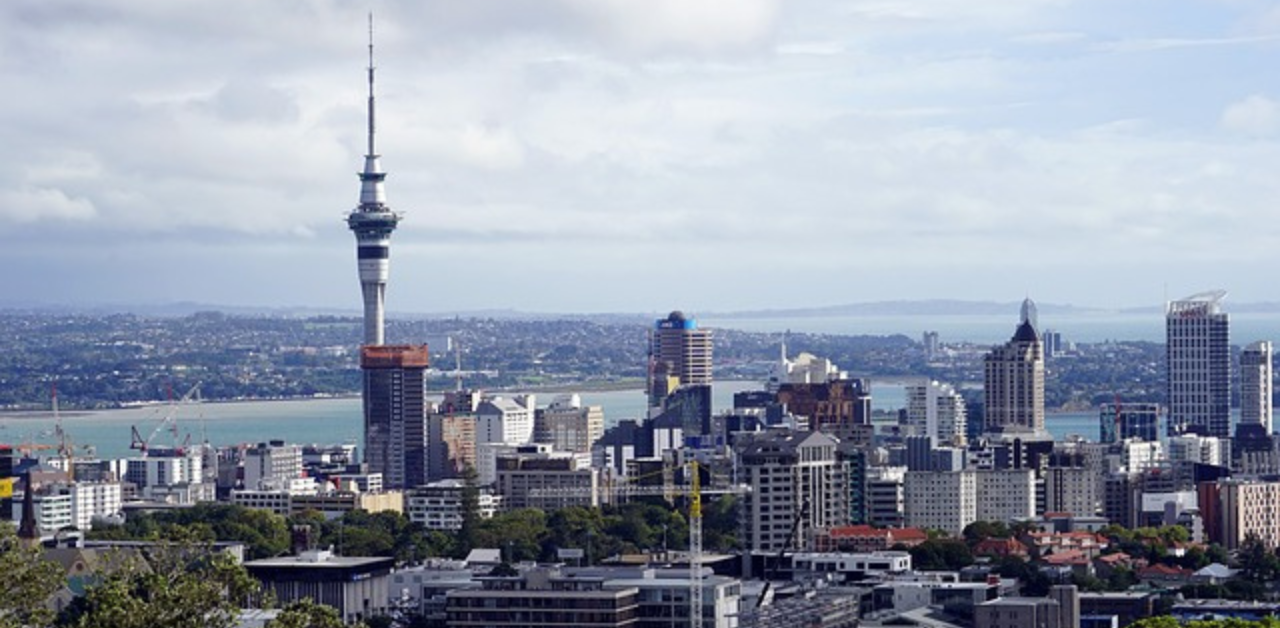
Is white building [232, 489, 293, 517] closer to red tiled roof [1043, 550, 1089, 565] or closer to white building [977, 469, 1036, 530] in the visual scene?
white building [977, 469, 1036, 530]

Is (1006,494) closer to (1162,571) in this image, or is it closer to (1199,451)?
(1199,451)

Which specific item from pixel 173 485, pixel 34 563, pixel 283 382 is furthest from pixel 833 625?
pixel 283 382

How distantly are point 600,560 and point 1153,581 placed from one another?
844 centimetres

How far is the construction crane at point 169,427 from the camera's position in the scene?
99887 mm

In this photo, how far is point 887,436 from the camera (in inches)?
3474

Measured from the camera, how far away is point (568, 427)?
317ft

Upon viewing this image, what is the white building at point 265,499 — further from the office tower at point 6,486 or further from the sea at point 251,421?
the sea at point 251,421

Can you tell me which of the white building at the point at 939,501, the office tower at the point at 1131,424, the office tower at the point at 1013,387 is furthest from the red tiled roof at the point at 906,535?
the office tower at the point at 1013,387

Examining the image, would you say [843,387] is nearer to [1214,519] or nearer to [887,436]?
[887,436]

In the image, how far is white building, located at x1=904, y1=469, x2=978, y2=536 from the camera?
63500mm

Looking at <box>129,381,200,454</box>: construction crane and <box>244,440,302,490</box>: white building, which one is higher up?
<box>129,381,200,454</box>: construction crane

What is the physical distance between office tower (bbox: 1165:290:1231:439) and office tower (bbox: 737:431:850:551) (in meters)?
38.7

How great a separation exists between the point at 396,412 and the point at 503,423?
4.74m

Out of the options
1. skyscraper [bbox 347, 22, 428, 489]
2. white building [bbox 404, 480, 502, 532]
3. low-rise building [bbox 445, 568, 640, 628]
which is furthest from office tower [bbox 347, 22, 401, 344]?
low-rise building [bbox 445, 568, 640, 628]
